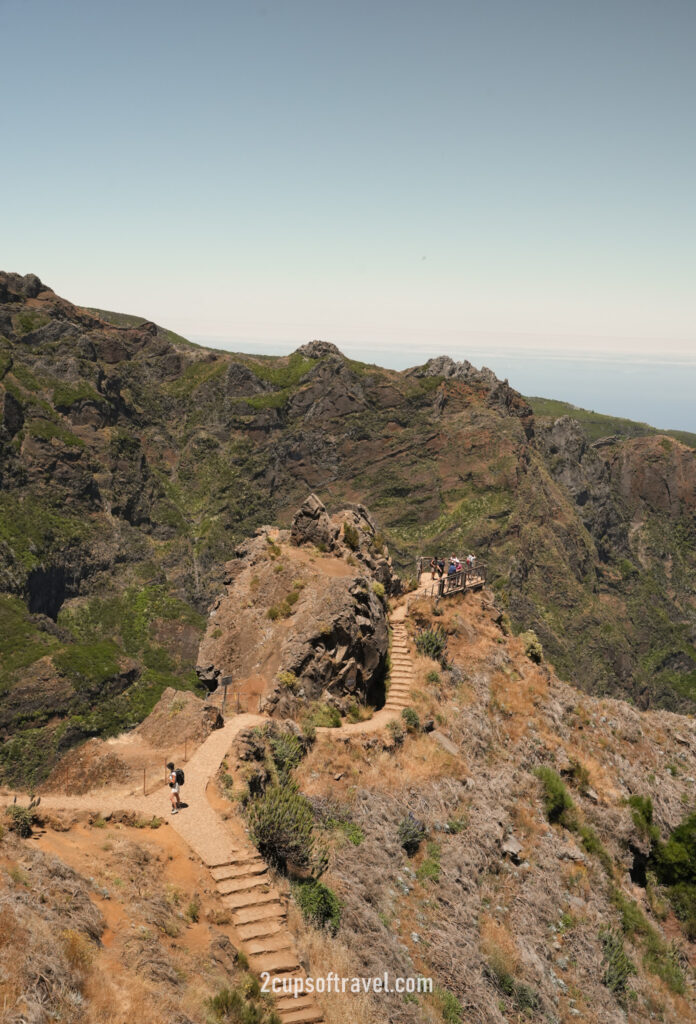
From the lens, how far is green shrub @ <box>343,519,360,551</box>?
36969 millimetres

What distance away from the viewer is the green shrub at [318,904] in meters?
16.1

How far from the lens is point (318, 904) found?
16.5 m

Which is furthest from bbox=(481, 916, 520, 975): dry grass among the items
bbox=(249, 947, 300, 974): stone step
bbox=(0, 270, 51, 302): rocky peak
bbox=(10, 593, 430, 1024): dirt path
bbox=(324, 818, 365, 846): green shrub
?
bbox=(0, 270, 51, 302): rocky peak

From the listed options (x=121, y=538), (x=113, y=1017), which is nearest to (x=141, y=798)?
(x=113, y=1017)

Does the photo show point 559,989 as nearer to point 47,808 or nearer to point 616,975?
point 616,975

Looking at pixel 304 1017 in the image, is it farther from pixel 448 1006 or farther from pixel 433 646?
pixel 433 646

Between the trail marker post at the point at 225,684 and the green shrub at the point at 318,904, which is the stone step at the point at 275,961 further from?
the trail marker post at the point at 225,684

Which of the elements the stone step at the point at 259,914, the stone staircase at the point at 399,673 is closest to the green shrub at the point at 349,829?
the stone step at the point at 259,914

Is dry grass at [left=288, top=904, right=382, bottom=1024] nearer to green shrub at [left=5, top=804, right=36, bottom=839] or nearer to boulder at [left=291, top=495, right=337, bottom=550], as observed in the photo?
green shrub at [left=5, top=804, right=36, bottom=839]

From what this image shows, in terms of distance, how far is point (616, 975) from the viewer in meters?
20.4

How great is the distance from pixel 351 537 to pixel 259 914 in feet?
78.2

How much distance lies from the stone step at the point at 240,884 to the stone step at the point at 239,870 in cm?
11

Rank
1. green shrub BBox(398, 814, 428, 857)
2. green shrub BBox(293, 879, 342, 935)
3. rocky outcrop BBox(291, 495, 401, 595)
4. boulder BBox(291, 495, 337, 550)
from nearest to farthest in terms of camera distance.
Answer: green shrub BBox(293, 879, 342, 935) < green shrub BBox(398, 814, 428, 857) < rocky outcrop BBox(291, 495, 401, 595) < boulder BBox(291, 495, 337, 550)

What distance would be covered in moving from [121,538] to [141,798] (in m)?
106
